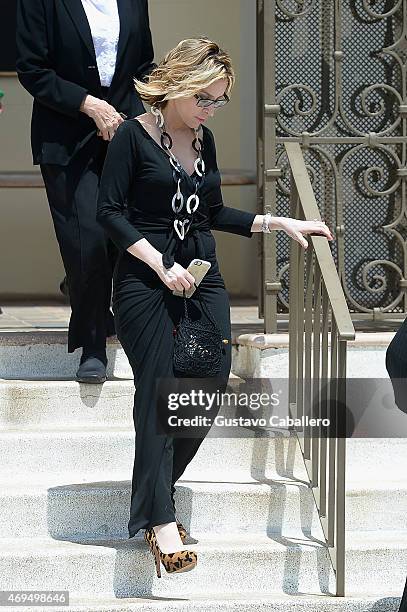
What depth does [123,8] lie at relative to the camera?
5.32 m

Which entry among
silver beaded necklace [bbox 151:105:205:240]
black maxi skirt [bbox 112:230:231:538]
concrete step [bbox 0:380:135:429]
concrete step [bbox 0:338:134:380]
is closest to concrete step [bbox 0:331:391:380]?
concrete step [bbox 0:338:134:380]

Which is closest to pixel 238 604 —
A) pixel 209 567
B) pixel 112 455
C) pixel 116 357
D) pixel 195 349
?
pixel 209 567

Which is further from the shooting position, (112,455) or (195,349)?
(112,455)

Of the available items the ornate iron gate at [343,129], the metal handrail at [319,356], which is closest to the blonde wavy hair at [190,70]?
the metal handrail at [319,356]

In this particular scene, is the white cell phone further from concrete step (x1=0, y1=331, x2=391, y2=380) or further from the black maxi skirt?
concrete step (x1=0, y1=331, x2=391, y2=380)

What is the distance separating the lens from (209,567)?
4.53m

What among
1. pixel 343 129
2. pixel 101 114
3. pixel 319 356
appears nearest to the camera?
pixel 319 356

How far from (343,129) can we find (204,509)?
191 cm

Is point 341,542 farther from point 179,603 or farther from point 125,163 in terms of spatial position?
point 125,163

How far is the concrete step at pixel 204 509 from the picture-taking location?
A: 4715 mm

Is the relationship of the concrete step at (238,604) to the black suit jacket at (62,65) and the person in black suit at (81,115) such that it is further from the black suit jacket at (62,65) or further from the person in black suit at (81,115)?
the black suit jacket at (62,65)

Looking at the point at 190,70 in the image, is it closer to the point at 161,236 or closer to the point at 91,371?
the point at 161,236

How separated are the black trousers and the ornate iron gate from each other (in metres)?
0.75

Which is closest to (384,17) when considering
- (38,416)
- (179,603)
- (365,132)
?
(365,132)
